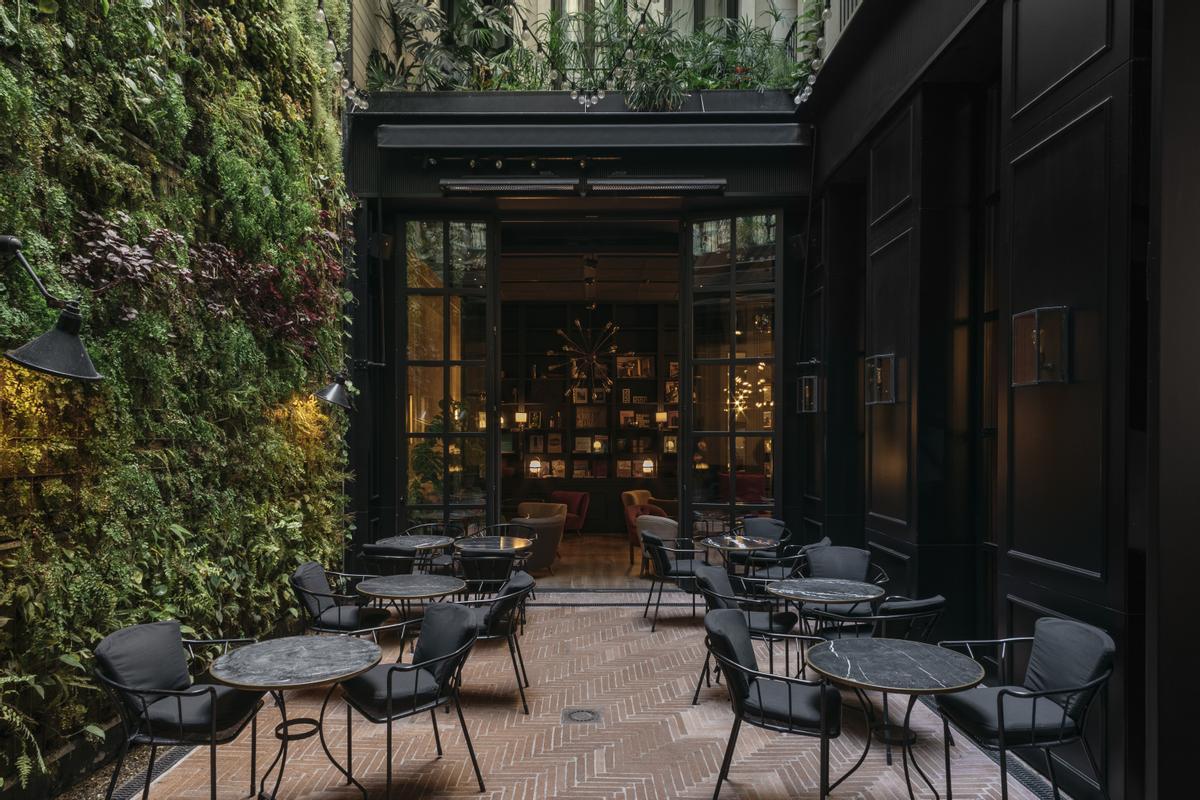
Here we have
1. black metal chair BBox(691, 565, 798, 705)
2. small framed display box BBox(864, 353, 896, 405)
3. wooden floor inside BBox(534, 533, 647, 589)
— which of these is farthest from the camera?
wooden floor inside BBox(534, 533, 647, 589)

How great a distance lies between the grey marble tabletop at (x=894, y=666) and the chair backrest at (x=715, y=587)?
4.07 feet

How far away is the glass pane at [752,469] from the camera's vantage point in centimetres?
981

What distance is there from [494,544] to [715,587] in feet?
9.32

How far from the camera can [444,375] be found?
32.7 feet

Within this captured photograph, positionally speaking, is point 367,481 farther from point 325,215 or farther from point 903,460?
point 903,460

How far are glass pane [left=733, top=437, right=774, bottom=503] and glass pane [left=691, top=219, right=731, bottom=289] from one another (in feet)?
6.68

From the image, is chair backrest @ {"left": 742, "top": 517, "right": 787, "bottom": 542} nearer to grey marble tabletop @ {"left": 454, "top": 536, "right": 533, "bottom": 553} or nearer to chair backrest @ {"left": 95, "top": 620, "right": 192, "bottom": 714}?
grey marble tabletop @ {"left": 454, "top": 536, "right": 533, "bottom": 553}

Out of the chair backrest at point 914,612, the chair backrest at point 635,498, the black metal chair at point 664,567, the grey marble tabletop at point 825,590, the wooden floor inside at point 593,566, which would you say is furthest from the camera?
the chair backrest at point 635,498

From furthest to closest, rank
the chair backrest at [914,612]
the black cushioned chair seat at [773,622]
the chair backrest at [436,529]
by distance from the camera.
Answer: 1. the chair backrest at [436,529]
2. the black cushioned chair seat at [773,622]
3. the chair backrest at [914,612]

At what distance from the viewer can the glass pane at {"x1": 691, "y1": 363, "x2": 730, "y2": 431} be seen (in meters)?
9.98

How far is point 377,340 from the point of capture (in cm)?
970

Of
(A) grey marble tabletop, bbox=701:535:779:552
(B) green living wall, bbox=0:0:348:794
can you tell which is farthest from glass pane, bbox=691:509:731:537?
(B) green living wall, bbox=0:0:348:794

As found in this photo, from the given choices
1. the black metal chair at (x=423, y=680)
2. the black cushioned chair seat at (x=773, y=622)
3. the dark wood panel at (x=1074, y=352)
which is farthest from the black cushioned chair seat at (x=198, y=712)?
the dark wood panel at (x=1074, y=352)

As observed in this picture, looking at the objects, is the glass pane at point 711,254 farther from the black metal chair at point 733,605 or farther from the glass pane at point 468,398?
the black metal chair at point 733,605
